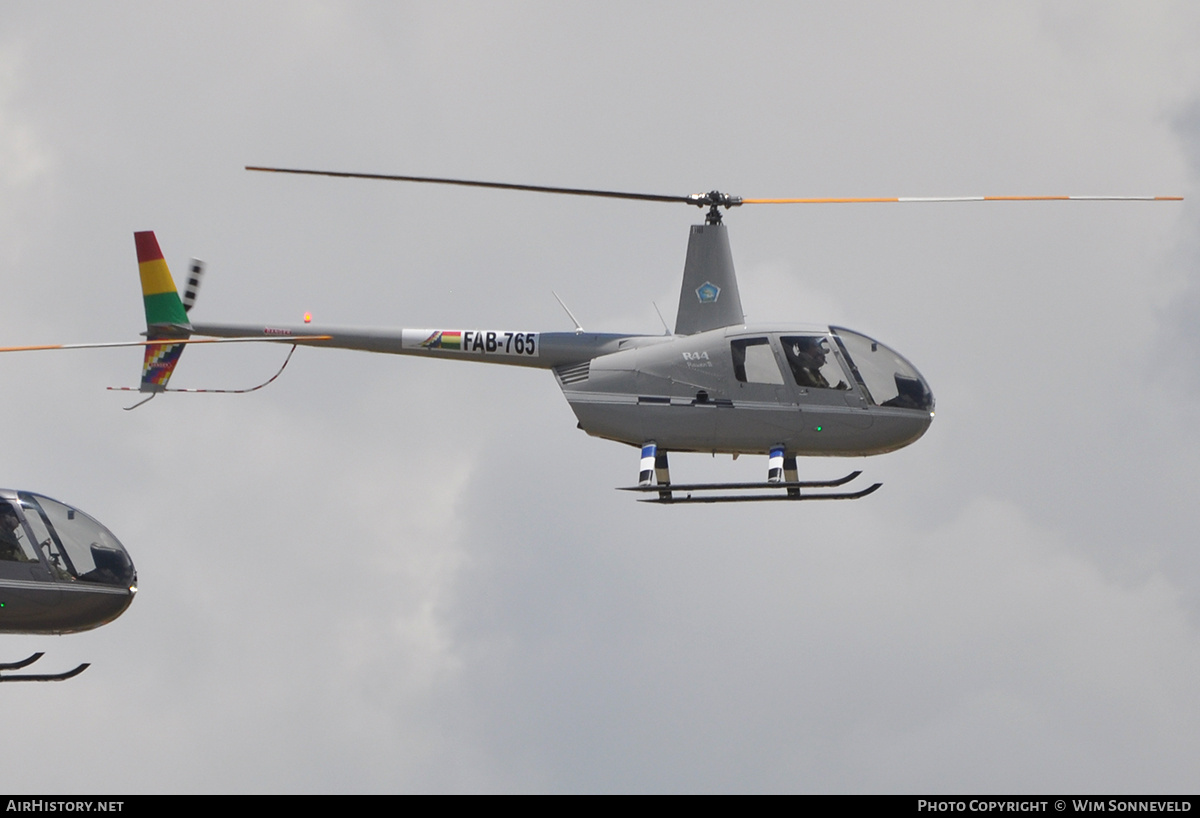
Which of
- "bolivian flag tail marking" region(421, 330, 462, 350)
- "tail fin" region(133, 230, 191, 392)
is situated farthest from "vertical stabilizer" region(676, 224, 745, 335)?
"tail fin" region(133, 230, 191, 392)

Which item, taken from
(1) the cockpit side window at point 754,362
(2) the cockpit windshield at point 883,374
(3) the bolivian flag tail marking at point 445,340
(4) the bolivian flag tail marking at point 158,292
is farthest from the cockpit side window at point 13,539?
(2) the cockpit windshield at point 883,374

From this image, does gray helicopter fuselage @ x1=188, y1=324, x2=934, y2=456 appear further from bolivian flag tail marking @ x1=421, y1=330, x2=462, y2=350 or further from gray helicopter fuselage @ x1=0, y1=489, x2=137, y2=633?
gray helicopter fuselage @ x1=0, y1=489, x2=137, y2=633

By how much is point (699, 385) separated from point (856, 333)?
2706 millimetres

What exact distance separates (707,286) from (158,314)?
10730mm

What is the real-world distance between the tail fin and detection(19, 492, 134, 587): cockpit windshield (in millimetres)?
4247

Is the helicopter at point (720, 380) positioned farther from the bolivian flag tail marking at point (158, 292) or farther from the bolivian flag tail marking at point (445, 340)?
the bolivian flag tail marking at point (158, 292)

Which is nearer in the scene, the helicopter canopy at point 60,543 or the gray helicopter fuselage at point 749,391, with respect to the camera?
the gray helicopter fuselage at point 749,391

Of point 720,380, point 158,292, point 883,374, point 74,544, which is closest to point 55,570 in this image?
point 74,544

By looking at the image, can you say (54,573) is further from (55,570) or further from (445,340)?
(445,340)

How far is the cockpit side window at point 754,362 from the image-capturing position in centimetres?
3322

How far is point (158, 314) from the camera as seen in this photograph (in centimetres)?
3828

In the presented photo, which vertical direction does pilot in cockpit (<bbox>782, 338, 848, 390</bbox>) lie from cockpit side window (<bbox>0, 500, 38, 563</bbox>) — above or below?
above

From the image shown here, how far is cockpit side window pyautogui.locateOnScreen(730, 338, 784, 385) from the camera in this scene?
109 ft

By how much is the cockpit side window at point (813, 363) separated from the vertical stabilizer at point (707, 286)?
1671 millimetres
